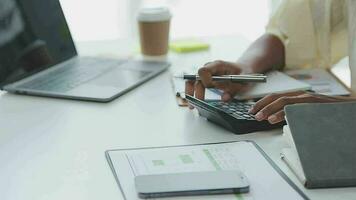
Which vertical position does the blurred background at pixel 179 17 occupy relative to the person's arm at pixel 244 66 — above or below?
below

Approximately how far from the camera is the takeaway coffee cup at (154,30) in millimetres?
1419

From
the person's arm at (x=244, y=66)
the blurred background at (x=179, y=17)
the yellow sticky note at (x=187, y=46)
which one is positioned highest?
the person's arm at (x=244, y=66)

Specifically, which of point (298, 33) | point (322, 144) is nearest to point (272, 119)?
point (322, 144)

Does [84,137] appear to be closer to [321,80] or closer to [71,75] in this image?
[71,75]

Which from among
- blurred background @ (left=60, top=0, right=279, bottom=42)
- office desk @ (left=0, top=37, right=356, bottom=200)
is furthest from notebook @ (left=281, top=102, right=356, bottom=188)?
blurred background @ (left=60, top=0, right=279, bottom=42)

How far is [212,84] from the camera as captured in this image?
3.53 feet

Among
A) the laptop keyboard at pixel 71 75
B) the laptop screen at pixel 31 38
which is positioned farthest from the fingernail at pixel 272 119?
the laptop screen at pixel 31 38

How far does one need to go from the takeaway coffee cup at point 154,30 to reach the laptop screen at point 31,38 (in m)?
0.19

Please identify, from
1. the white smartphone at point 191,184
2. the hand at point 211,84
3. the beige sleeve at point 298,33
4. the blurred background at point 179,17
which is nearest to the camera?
the white smartphone at point 191,184

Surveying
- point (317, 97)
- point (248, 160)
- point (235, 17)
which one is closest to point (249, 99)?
point (317, 97)

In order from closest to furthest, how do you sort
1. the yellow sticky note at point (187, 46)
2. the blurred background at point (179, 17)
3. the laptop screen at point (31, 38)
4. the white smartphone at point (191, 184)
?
the white smartphone at point (191, 184) < the laptop screen at point (31, 38) < the yellow sticky note at point (187, 46) < the blurred background at point (179, 17)

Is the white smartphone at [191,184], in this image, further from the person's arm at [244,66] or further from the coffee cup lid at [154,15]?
the coffee cup lid at [154,15]

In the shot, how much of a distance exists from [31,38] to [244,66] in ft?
1.58

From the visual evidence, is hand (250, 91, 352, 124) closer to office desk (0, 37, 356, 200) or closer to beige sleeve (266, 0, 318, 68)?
office desk (0, 37, 356, 200)
